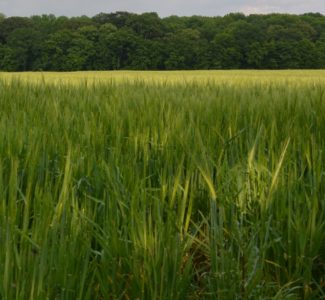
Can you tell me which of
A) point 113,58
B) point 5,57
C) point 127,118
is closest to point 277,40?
point 113,58

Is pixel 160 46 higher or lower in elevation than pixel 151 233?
higher

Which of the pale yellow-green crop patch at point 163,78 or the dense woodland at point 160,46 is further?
the dense woodland at point 160,46

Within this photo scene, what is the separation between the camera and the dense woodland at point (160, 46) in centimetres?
3112

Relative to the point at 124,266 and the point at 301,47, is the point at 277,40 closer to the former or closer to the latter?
the point at 301,47

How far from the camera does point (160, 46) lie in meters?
32.0

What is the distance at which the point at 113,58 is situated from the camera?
104ft

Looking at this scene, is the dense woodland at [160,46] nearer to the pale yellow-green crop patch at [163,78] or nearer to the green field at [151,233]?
the pale yellow-green crop patch at [163,78]

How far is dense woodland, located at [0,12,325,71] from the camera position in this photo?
31.1m

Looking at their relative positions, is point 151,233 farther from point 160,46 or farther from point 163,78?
point 160,46

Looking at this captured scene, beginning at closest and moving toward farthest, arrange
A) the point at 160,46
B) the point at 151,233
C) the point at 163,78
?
the point at 151,233, the point at 163,78, the point at 160,46

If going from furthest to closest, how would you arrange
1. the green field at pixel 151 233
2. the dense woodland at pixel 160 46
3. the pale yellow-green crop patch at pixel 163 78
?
the dense woodland at pixel 160 46
the pale yellow-green crop patch at pixel 163 78
the green field at pixel 151 233

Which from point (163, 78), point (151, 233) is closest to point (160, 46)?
point (163, 78)

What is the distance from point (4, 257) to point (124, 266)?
6.7 inches

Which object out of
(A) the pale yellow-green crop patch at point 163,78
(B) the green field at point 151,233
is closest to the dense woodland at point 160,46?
(A) the pale yellow-green crop patch at point 163,78
